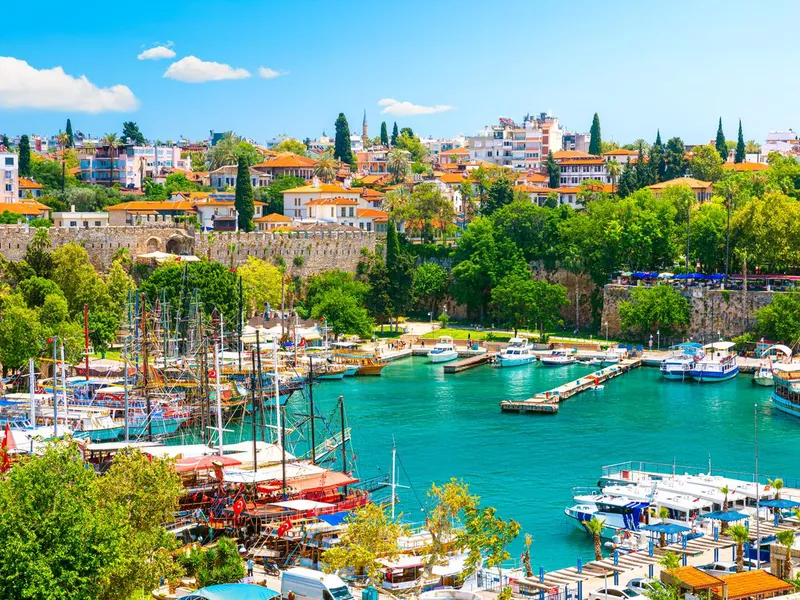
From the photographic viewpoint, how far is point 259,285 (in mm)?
72312

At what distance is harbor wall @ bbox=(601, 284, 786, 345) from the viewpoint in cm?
6831

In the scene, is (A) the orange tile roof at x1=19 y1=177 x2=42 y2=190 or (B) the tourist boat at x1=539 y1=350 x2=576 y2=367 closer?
(B) the tourist boat at x1=539 y1=350 x2=576 y2=367

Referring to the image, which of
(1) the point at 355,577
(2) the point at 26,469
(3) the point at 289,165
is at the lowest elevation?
(1) the point at 355,577

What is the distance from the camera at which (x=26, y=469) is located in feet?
86.2

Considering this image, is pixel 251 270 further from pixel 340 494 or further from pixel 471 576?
pixel 471 576

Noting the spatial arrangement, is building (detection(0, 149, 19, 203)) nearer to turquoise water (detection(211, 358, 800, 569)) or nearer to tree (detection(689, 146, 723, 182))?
turquoise water (detection(211, 358, 800, 569))

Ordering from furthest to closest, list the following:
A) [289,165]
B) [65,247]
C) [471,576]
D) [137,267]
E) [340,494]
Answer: [289,165], [137,267], [65,247], [340,494], [471,576]

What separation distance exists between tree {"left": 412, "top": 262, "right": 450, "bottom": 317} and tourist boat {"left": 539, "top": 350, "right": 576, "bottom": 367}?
11.1 metres

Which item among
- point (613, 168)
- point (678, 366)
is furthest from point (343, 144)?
point (678, 366)

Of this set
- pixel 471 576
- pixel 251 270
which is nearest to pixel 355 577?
pixel 471 576

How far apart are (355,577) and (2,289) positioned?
38276 millimetres

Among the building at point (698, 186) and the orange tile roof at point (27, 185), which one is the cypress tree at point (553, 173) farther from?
the orange tile roof at point (27, 185)

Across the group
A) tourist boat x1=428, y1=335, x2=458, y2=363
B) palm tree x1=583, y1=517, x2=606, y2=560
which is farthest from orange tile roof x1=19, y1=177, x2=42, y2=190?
palm tree x1=583, y1=517, x2=606, y2=560

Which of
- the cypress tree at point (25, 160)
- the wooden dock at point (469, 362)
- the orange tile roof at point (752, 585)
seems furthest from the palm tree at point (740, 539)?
the cypress tree at point (25, 160)
